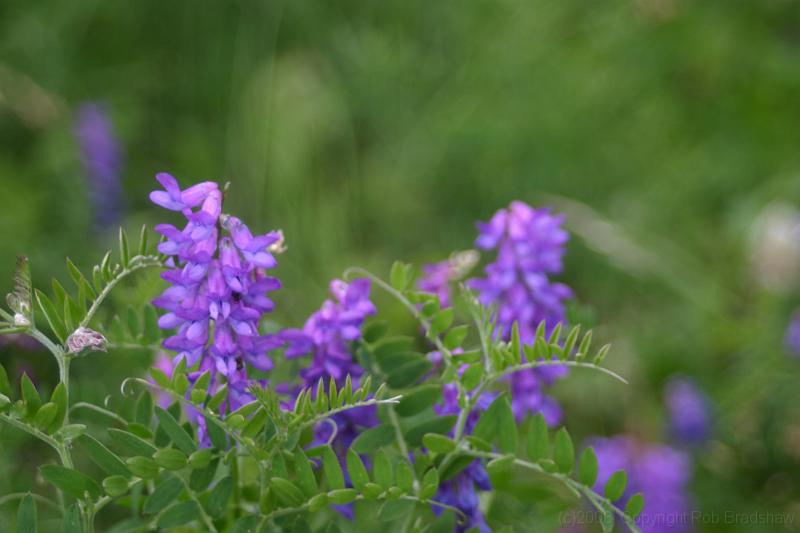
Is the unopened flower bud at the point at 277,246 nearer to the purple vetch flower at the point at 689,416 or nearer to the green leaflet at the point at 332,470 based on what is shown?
the green leaflet at the point at 332,470

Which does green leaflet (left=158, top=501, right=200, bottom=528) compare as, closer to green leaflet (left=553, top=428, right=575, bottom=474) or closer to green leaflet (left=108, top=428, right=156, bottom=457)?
green leaflet (left=108, top=428, right=156, bottom=457)

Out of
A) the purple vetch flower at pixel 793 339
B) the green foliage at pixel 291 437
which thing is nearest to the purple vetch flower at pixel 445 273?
the green foliage at pixel 291 437

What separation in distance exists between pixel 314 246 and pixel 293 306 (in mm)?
335

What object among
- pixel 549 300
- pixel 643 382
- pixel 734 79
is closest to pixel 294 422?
pixel 549 300

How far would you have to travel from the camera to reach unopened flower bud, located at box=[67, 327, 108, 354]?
1.06m

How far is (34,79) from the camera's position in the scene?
3.06 m

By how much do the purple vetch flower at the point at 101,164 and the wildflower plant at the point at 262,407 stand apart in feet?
4.92

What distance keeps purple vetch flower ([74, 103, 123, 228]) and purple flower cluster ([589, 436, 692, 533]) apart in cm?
150

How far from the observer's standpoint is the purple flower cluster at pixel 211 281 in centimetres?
110

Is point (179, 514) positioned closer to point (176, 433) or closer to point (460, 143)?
point (176, 433)

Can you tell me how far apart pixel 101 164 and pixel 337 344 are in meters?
1.82

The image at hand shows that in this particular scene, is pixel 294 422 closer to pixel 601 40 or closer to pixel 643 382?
pixel 643 382

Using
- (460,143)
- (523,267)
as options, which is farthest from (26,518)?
(460,143)

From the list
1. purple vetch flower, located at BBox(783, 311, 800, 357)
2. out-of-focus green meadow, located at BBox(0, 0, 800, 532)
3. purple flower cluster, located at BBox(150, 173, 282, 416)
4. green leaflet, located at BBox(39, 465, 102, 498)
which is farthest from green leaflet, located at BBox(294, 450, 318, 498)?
purple vetch flower, located at BBox(783, 311, 800, 357)
